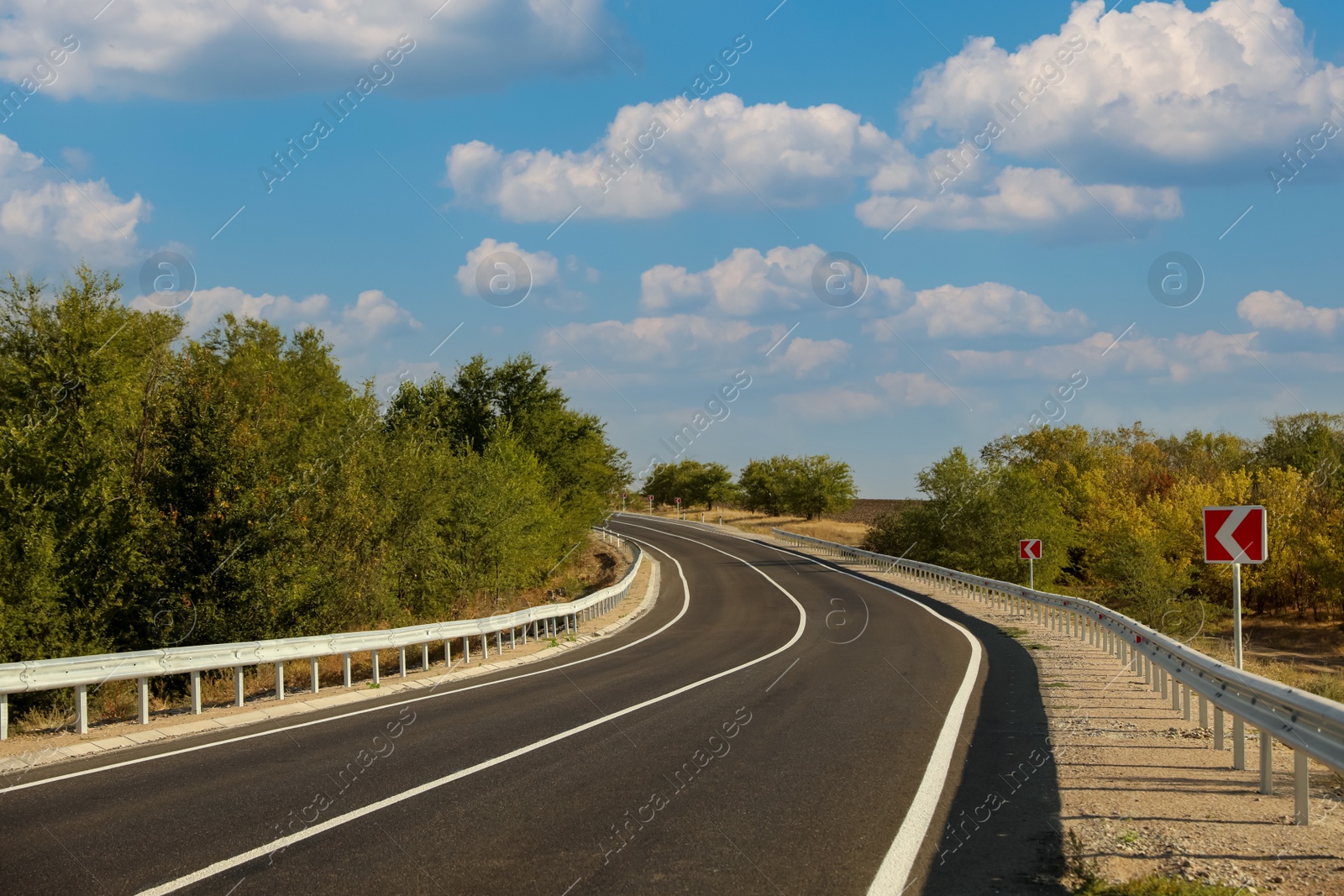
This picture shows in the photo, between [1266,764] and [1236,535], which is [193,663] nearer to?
[1266,764]

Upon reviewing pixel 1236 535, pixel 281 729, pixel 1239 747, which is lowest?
pixel 281 729

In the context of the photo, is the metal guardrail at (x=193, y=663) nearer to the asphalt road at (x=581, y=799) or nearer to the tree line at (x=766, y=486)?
the asphalt road at (x=581, y=799)

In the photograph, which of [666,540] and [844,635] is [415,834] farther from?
[666,540]

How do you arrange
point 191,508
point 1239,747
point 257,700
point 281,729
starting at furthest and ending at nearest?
point 191,508 < point 257,700 < point 281,729 < point 1239,747

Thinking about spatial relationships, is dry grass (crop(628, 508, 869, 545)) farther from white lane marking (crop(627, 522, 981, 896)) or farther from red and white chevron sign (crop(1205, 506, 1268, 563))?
white lane marking (crop(627, 522, 981, 896))

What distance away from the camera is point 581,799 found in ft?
25.8

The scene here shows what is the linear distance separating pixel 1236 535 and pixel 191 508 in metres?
17.6

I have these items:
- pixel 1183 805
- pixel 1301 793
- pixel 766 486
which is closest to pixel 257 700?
pixel 1183 805

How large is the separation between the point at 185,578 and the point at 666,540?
54.8 meters

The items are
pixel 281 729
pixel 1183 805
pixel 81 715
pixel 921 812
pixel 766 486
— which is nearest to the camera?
pixel 921 812

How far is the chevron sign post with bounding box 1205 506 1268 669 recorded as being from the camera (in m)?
13.0

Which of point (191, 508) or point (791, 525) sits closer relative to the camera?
point (191, 508)

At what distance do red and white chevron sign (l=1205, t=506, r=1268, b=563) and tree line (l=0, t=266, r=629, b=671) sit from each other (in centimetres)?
1543

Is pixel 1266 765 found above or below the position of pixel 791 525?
above
